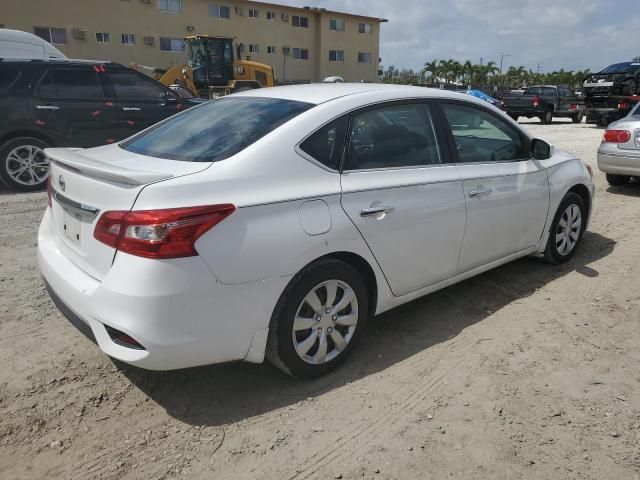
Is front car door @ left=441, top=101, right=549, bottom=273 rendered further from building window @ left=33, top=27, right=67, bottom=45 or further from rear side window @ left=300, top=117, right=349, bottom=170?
building window @ left=33, top=27, right=67, bottom=45

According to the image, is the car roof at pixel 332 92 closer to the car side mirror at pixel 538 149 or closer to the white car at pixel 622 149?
the car side mirror at pixel 538 149

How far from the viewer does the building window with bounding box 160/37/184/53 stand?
1330 inches

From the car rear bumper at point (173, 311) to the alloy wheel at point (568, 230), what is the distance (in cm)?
313

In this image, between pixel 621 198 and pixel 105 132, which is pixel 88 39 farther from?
pixel 621 198

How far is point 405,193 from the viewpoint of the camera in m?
3.17

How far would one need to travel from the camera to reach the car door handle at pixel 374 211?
293cm

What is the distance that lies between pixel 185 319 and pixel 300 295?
0.61 meters

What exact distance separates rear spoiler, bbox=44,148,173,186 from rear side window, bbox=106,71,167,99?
554 cm

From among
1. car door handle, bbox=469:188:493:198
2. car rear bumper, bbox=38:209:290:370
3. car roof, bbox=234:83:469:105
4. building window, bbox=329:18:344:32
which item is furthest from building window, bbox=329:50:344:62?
car rear bumper, bbox=38:209:290:370

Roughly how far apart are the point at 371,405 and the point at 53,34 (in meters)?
33.3

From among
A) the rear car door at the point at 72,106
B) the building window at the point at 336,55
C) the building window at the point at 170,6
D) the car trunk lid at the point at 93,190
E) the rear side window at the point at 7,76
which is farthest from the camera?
the building window at the point at 336,55

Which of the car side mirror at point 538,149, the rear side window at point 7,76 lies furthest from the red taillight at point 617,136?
the rear side window at point 7,76

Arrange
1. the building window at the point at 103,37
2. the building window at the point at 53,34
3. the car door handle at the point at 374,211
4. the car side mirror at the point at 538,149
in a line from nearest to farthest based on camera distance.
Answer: the car door handle at the point at 374,211, the car side mirror at the point at 538,149, the building window at the point at 53,34, the building window at the point at 103,37

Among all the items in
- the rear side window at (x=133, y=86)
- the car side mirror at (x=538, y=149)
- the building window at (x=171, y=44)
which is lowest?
the car side mirror at (x=538, y=149)
